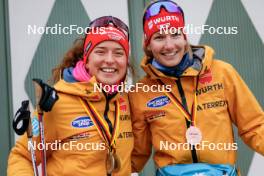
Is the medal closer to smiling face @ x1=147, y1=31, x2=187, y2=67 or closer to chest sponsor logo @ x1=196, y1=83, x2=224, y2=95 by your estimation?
chest sponsor logo @ x1=196, y1=83, x2=224, y2=95

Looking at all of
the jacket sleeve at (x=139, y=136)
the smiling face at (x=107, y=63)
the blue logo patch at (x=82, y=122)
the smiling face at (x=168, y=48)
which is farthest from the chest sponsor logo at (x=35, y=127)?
the smiling face at (x=168, y=48)

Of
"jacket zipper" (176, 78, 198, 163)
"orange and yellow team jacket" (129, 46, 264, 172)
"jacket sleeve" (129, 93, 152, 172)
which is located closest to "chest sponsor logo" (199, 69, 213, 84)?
"orange and yellow team jacket" (129, 46, 264, 172)

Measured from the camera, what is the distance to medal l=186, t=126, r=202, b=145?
271cm

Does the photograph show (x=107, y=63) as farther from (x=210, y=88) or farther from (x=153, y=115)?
(x=210, y=88)

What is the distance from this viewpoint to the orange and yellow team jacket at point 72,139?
262cm

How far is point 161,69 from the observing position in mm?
2881

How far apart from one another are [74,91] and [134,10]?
1.65m

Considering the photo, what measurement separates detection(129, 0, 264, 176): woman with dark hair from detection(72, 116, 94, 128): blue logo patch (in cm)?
37

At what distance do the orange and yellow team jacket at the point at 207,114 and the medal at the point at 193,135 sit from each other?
0.11 ft

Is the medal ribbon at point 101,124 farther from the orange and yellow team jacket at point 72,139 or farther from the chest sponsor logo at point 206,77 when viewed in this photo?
the chest sponsor logo at point 206,77

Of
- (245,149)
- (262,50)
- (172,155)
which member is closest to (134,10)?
(262,50)

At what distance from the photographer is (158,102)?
288 cm

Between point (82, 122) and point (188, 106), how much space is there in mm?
583

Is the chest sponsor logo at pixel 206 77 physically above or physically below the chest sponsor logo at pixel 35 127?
above
